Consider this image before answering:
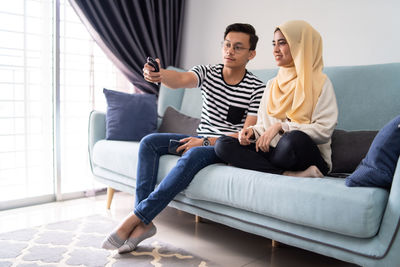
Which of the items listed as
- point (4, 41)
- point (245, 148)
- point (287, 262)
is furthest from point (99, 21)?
point (287, 262)

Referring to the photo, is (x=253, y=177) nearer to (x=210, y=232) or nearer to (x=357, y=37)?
(x=210, y=232)

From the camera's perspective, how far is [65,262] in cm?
167

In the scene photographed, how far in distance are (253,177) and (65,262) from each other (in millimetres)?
907

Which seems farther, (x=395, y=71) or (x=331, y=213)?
Answer: (x=395, y=71)

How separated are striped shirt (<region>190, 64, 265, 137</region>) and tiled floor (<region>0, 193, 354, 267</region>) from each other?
581 millimetres

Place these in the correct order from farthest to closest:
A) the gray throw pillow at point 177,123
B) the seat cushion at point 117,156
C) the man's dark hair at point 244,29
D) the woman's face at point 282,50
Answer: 1. the gray throw pillow at point 177,123
2. the seat cushion at point 117,156
3. the man's dark hair at point 244,29
4. the woman's face at point 282,50

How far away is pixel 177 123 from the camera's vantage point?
8.79 feet

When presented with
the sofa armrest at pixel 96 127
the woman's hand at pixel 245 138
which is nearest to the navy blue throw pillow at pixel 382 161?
the woman's hand at pixel 245 138

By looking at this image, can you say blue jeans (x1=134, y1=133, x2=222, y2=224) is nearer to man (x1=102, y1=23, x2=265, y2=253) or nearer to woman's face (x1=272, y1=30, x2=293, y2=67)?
man (x1=102, y1=23, x2=265, y2=253)

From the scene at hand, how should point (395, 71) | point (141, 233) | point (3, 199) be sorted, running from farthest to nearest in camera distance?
1. point (3, 199)
2. point (395, 71)
3. point (141, 233)

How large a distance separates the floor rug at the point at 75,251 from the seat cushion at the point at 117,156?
1.23 ft

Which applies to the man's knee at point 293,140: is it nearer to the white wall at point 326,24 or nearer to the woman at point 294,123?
the woman at point 294,123

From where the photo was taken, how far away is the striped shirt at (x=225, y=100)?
212cm

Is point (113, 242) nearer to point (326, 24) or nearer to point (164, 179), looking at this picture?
point (164, 179)
